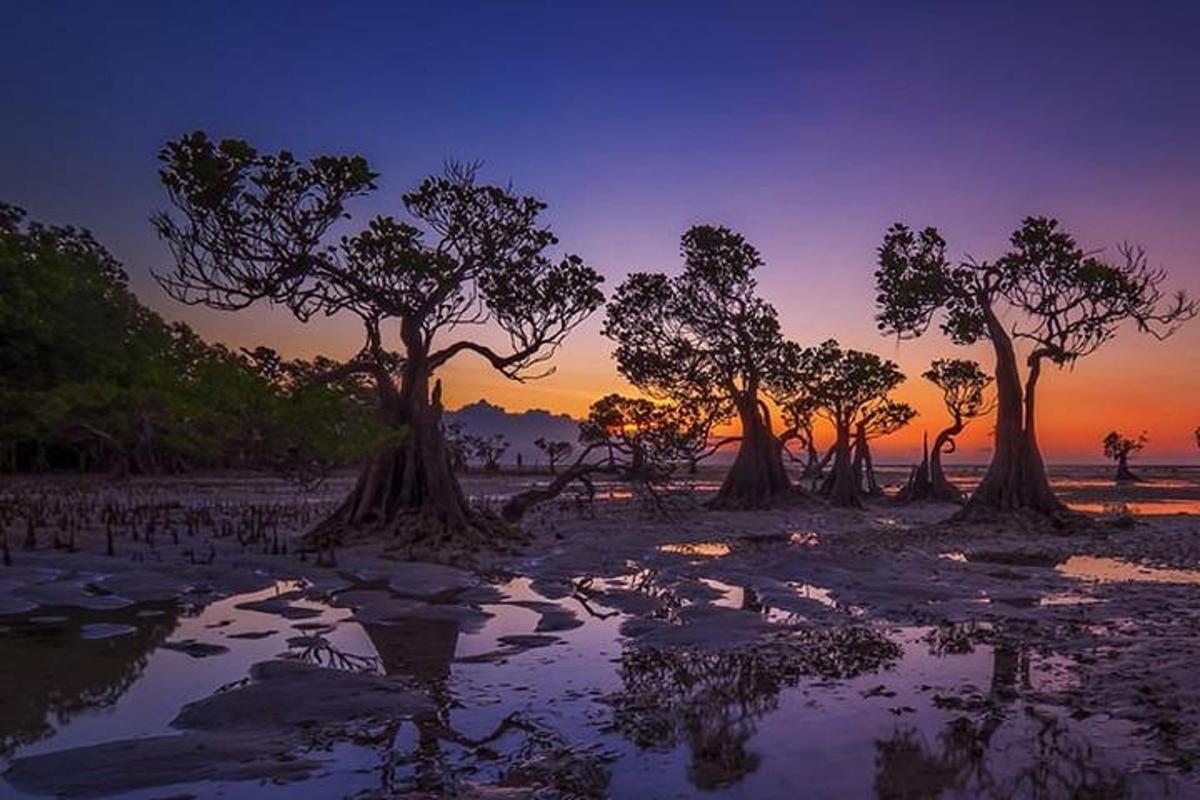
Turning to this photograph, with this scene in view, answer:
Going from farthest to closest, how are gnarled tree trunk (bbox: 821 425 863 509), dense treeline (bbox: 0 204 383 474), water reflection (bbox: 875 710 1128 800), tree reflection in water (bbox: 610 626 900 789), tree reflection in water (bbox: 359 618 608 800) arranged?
1. gnarled tree trunk (bbox: 821 425 863 509)
2. dense treeline (bbox: 0 204 383 474)
3. tree reflection in water (bbox: 610 626 900 789)
4. tree reflection in water (bbox: 359 618 608 800)
5. water reflection (bbox: 875 710 1128 800)

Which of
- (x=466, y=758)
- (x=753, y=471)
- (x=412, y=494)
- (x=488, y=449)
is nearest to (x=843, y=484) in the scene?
(x=753, y=471)

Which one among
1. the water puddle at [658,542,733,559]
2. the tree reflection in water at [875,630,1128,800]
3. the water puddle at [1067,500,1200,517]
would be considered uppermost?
the tree reflection in water at [875,630,1128,800]

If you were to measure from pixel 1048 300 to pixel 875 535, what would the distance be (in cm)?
1063

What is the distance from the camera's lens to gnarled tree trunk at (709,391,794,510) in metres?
34.7

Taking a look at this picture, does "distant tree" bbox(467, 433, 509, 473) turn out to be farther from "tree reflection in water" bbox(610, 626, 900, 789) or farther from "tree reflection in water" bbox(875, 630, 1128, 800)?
"tree reflection in water" bbox(875, 630, 1128, 800)

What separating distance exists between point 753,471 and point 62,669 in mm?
29821

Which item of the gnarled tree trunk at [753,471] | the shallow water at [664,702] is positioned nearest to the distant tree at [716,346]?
the gnarled tree trunk at [753,471]

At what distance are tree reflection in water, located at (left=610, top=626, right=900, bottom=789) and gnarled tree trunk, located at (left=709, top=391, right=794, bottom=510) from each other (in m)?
24.4

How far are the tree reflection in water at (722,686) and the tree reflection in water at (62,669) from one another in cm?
464

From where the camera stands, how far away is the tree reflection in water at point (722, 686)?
6.04 m

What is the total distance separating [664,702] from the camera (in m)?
7.20

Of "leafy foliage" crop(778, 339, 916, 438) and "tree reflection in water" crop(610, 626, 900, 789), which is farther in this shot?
"leafy foliage" crop(778, 339, 916, 438)

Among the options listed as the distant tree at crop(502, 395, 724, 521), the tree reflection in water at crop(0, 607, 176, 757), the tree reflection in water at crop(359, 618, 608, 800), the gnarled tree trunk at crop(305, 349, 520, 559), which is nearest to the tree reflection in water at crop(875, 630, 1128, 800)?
the tree reflection in water at crop(359, 618, 608, 800)

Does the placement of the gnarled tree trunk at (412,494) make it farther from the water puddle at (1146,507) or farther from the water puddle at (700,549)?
the water puddle at (1146,507)
